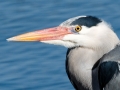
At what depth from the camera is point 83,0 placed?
11883 mm

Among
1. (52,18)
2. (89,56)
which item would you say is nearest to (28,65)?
(52,18)

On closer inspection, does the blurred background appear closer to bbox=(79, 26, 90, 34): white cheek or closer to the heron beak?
the heron beak

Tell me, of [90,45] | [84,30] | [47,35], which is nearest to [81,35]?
[84,30]

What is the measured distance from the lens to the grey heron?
798cm

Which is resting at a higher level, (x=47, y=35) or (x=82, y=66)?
(x=47, y=35)

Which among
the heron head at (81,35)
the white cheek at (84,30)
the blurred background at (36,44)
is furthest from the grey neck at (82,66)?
the blurred background at (36,44)

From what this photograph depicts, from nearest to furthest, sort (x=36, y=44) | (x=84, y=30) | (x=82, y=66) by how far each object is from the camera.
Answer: (x=84, y=30)
(x=82, y=66)
(x=36, y=44)

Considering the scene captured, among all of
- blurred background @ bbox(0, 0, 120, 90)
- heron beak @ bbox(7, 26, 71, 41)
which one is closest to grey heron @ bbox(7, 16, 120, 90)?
heron beak @ bbox(7, 26, 71, 41)

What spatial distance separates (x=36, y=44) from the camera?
34.9 feet

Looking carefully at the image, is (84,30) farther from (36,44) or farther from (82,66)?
(36,44)

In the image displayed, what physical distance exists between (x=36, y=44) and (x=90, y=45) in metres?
2.65

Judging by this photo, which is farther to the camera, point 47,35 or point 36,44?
point 36,44

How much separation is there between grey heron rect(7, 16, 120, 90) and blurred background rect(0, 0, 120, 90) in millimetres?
1460

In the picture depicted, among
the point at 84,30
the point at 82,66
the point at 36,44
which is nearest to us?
the point at 84,30
